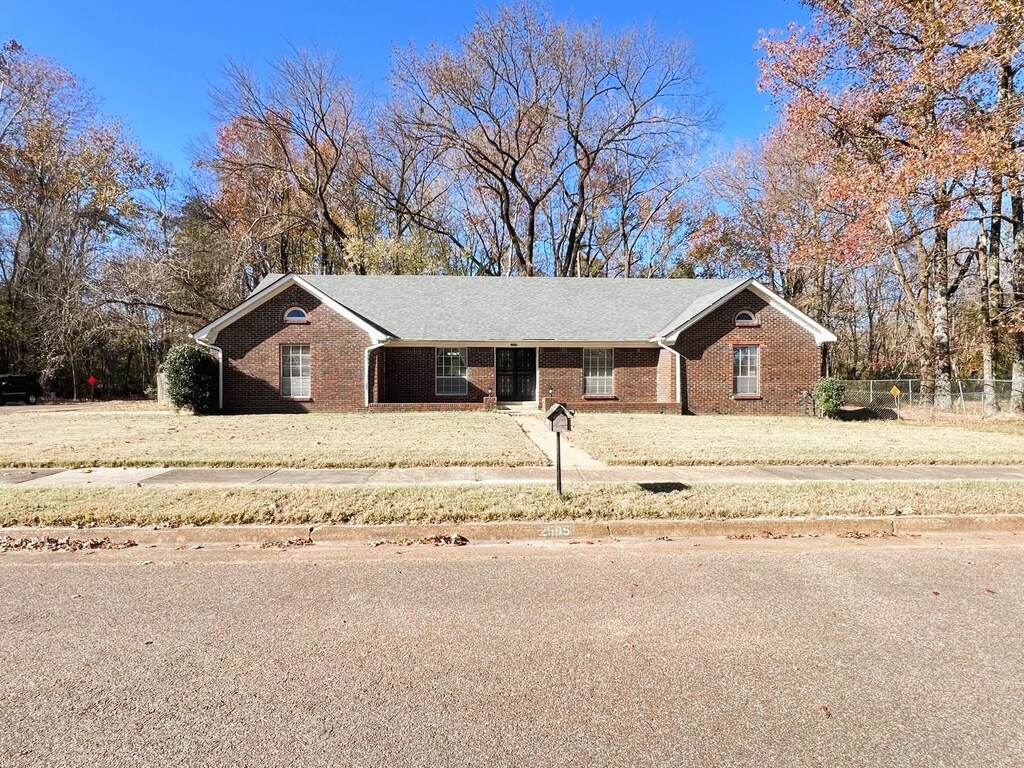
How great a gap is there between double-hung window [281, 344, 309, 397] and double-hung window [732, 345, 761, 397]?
49.5 feet

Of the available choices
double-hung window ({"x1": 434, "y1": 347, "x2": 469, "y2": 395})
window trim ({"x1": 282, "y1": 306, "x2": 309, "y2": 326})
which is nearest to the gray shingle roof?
double-hung window ({"x1": 434, "y1": 347, "x2": 469, "y2": 395})

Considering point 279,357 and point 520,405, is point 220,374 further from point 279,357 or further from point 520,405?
point 520,405

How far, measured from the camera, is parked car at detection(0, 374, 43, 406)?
25.0 meters

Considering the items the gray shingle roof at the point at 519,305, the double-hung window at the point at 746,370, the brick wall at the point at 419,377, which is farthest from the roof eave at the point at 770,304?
the brick wall at the point at 419,377

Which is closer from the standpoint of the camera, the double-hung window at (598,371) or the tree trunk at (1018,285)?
the tree trunk at (1018,285)

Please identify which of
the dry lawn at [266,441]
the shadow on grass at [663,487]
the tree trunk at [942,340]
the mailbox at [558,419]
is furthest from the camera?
the tree trunk at [942,340]

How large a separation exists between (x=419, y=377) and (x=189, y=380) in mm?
7368

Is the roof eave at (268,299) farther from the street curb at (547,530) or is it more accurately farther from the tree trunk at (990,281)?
the tree trunk at (990,281)

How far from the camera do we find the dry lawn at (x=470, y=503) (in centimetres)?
612

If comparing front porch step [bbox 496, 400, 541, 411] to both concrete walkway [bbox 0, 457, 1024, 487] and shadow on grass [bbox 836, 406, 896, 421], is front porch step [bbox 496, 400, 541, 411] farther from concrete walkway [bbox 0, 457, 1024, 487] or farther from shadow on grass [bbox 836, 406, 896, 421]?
concrete walkway [bbox 0, 457, 1024, 487]

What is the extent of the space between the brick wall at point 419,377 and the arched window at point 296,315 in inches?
114

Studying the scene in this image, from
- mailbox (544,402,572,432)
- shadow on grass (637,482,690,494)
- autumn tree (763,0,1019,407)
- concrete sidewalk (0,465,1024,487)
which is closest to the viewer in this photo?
mailbox (544,402,572,432)

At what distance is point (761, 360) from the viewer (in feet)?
65.1

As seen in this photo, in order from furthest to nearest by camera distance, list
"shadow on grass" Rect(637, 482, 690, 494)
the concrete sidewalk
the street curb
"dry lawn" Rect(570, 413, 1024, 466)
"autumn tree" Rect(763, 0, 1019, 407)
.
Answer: "autumn tree" Rect(763, 0, 1019, 407)
"dry lawn" Rect(570, 413, 1024, 466)
the concrete sidewalk
"shadow on grass" Rect(637, 482, 690, 494)
the street curb
